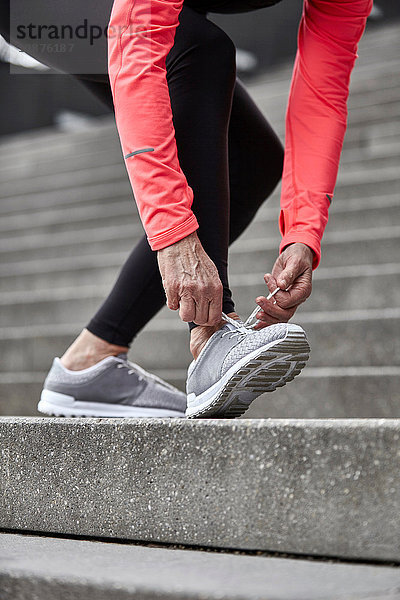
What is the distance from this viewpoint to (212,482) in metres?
0.92

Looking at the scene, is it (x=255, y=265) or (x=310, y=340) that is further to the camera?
(x=255, y=265)

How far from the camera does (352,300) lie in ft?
7.32

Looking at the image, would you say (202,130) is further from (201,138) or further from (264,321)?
(264,321)

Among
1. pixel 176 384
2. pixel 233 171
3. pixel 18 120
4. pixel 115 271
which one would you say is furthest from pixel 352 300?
pixel 18 120

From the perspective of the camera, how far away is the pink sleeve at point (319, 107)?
1.22m

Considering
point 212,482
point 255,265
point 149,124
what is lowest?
point 255,265

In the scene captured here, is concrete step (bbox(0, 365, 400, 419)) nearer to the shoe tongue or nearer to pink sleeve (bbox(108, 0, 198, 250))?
the shoe tongue

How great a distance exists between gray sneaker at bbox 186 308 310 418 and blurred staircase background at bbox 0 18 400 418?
635mm

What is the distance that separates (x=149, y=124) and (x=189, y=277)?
21 centimetres

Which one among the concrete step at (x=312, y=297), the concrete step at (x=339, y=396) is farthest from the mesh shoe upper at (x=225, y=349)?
the concrete step at (x=312, y=297)

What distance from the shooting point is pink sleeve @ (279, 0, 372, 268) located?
122 cm

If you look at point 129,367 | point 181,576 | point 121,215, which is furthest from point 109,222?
point 181,576

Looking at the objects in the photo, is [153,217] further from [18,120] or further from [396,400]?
[18,120]

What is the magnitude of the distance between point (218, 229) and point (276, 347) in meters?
0.22
